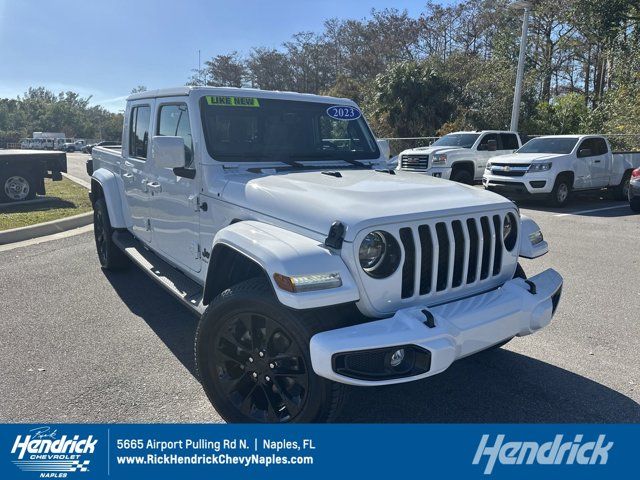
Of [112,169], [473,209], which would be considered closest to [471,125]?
[112,169]

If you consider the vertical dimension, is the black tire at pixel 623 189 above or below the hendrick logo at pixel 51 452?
above

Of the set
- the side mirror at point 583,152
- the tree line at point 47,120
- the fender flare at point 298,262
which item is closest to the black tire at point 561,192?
the side mirror at point 583,152

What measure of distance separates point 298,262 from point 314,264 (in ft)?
0.26

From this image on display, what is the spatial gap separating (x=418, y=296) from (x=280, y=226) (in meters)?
0.88

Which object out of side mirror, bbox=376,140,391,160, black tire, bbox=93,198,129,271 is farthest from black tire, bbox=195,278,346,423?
black tire, bbox=93,198,129,271

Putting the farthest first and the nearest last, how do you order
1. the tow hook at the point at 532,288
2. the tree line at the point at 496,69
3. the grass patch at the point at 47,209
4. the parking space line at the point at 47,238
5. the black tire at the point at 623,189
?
the tree line at the point at 496,69 < the black tire at the point at 623,189 < the grass patch at the point at 47,209 < the parking space line at the point at 47,238 < the tow hook at the point at 532,288

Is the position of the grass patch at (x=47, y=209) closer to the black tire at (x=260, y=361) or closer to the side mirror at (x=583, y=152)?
the black tire at (x=260, y=361)

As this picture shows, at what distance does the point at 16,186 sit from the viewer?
11516 mm

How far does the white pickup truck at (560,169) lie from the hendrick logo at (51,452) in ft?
36.4

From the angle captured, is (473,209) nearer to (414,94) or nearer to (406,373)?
(406,373)

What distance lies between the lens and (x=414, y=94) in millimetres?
25719

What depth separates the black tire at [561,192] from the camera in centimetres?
1177

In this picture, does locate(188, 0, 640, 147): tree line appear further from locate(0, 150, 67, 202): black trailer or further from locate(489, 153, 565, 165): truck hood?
locate(489, 153, 565, 165): truck hood

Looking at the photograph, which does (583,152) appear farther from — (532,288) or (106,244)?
(106,244)
